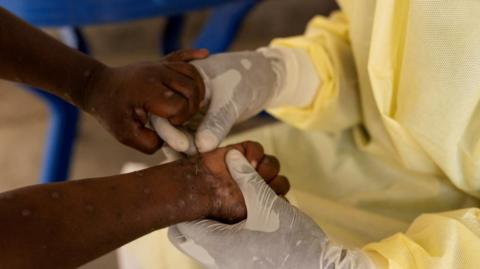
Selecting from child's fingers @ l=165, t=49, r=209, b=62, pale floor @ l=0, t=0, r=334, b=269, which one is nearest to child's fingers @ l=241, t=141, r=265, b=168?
child's fingers @ l=165, t=49, r=209, b=62

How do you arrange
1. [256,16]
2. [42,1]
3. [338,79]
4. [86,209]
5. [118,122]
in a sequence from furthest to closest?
[256,16]
[42,1]
[338,79]
[118,122]
[86,209]

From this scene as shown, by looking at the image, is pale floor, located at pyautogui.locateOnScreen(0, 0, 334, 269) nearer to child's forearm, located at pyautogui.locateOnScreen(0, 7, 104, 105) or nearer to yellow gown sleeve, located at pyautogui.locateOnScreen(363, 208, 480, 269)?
child's forearm, located at pyautogui.locateOnScreen(0, 7, 104, 105)

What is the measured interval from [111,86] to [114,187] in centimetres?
13

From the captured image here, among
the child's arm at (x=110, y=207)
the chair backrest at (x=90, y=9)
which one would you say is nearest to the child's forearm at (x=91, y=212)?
the child's arm at (x=110, y=207)

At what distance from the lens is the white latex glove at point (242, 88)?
19.2 inches

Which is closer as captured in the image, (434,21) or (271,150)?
(434,21)

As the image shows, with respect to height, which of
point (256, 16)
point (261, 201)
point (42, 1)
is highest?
point (42, 1)

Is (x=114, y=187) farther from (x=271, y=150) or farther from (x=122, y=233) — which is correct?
(x=271, y=150)

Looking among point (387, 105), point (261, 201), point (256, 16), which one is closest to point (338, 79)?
point (387, 105)

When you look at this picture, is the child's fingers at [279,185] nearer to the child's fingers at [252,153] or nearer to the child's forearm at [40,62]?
the child's fingers at [252,153]

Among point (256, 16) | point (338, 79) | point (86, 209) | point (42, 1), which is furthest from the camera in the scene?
point (256, 16)

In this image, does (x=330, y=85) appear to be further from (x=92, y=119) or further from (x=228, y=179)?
(x=92, y=119)

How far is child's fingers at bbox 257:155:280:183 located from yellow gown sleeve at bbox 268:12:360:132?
14 cm

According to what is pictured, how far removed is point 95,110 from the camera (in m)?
0.51
